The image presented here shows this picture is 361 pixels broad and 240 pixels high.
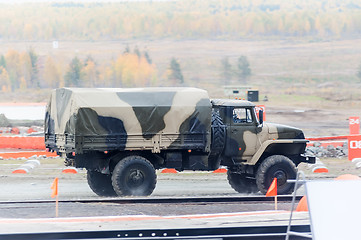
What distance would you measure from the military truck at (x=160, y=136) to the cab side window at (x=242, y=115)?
25 millimetres

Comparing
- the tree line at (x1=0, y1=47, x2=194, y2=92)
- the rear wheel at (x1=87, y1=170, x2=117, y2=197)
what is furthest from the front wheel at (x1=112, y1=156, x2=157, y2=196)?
the tree line at (x1=0, y1=47, x2=194, y2=92)

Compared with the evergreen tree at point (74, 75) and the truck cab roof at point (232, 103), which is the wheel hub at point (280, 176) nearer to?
the truck cab roof at point (232, 103)

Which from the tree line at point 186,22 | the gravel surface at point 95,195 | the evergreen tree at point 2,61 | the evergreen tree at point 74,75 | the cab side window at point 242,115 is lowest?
the gravel surface at point 95,195

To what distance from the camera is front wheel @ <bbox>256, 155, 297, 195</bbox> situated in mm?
14711

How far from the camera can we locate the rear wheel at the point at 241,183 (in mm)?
16266

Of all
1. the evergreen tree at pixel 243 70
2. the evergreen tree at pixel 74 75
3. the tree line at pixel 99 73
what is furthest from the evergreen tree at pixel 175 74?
the evergreen tree at pixel 74 75

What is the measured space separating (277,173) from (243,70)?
2715 inches

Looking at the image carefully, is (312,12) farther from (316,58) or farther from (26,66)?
(26,66)

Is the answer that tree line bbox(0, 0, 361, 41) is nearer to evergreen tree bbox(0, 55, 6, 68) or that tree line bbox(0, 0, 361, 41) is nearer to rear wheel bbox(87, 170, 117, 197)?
evergreen tree bbox(0, 55, 6, 68)

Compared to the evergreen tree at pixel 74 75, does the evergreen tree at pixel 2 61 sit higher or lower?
higher

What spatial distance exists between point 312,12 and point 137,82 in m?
47.9

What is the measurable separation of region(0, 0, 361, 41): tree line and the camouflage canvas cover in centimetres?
8730

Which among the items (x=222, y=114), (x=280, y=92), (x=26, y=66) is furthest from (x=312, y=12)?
(x=222, y=114)

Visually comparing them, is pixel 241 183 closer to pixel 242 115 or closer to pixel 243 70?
pixel 242 115
